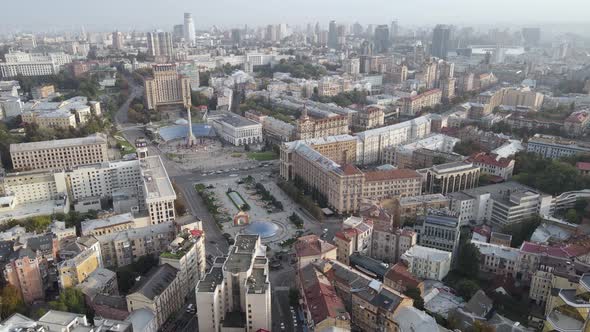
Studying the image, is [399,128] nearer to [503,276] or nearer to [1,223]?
[503,276]

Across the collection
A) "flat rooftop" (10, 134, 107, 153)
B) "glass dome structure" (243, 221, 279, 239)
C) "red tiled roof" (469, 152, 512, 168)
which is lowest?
"glass dome structure" (243, 221, 279, 239)

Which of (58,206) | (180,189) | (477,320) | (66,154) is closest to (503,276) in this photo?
(477,320)

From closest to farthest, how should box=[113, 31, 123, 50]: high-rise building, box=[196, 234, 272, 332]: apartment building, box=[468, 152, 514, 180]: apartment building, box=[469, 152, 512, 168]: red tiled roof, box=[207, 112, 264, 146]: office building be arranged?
box=[196, 234, 272, 332]: apartment building
box=[468, 152, 514, 180]: apartment building
box=[469, 152, 512, 168]: red tiled roof
box=[207, 112, 264, 146]: office building
box=[113, 31, 123, 50]: high-rise building

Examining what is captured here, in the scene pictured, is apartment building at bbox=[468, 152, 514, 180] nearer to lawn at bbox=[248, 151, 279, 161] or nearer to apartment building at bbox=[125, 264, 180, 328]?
lawn at bbox=[248, 151, 279, 161]

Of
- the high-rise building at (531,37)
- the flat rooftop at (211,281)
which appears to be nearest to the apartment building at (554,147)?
the flat rooftop at (211,281)

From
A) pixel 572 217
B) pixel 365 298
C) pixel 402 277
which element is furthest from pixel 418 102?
pixel 365 298

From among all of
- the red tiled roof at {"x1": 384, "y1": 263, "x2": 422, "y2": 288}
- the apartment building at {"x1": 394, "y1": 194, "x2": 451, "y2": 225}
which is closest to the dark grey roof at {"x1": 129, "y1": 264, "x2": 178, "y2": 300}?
the red tiled roof at {"x1": 384, "y1": 263, "x2": 422, "y2": 288}

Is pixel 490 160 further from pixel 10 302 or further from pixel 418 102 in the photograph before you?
pixel 10 302

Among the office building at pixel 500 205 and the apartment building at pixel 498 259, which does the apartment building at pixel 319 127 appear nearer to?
the office building at pixel 500 205
